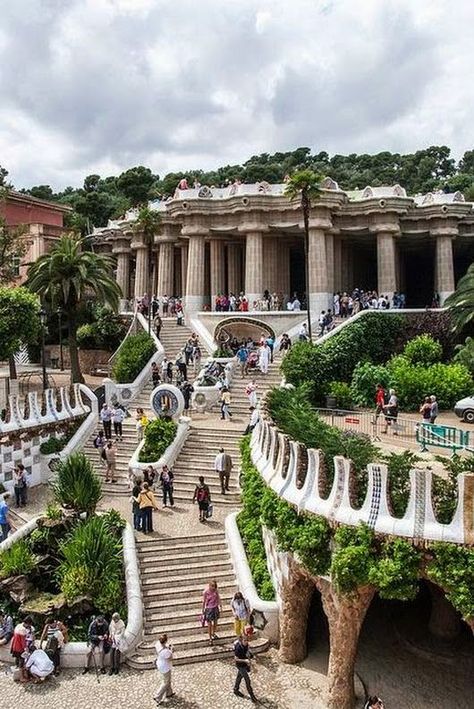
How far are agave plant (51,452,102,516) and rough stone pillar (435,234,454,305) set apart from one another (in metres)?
27.5

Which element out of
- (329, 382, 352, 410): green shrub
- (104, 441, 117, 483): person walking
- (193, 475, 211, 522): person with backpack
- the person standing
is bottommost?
the person standing

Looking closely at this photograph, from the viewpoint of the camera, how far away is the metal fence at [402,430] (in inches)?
637

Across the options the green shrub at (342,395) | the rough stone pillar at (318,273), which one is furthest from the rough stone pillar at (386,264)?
the green shrub at (342,395)

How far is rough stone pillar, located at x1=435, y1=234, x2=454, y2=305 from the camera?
127 ft

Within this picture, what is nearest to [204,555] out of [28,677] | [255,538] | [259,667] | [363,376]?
[255,538]

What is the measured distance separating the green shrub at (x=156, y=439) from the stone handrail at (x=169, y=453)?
13 cm

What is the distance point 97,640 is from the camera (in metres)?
13.6

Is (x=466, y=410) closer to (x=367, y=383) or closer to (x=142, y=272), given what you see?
(x=367, y=383)

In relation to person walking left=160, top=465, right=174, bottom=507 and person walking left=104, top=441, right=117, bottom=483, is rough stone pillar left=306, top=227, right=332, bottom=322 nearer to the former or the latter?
person walking left=104, top=441, right=117, bottom=483

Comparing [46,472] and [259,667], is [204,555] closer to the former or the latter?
[259,667]

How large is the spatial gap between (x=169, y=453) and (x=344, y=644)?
1006 cm

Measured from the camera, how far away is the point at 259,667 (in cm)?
1376

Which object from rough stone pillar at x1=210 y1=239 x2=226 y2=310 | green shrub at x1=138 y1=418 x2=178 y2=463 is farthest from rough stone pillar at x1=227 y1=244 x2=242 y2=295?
green shrub at x1=138 y1=418 x2=178 y2=463

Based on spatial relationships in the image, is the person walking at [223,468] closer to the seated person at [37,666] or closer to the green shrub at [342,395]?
the green shrub at [342,395]
